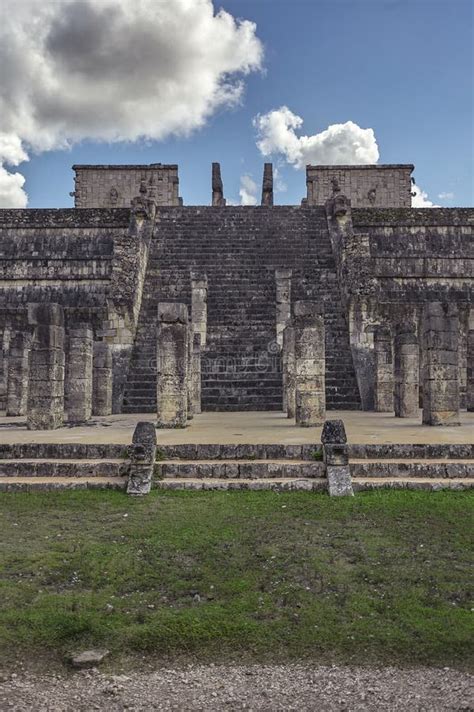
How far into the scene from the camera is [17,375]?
16.5m

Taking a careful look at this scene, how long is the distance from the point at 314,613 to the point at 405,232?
21505 millimetres

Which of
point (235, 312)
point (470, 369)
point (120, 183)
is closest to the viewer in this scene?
point (470, 369)

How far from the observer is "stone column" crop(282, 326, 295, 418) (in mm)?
14664

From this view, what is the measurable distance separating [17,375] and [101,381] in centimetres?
223

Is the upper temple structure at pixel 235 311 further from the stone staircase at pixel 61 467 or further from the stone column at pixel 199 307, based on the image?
the stone staircase at pixel 61 467

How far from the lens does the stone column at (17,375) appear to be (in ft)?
53.9

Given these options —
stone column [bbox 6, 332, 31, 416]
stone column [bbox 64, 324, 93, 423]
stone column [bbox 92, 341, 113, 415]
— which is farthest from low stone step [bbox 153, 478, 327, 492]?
stone column [bbox 6, 332, 31, 416]

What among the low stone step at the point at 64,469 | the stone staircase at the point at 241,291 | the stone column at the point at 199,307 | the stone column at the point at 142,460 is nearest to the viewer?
the stone column at the point at 142,460

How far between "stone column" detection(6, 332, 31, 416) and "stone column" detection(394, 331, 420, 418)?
378 inches

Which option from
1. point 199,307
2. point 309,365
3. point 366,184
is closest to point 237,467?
point 309,365

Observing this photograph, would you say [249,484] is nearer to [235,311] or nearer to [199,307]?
[199,307]

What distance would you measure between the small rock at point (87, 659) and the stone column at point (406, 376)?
11788mm

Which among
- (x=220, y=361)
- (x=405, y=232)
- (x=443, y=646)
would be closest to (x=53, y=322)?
(x=220, y=361)

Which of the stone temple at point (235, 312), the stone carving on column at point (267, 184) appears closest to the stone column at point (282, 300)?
the stone temple at point (235, 312)
